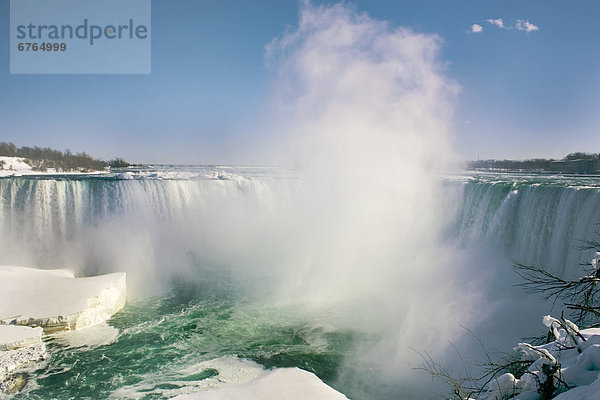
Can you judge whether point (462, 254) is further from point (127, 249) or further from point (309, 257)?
point (127, 249)

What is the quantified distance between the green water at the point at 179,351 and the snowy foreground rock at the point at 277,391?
4.45ft

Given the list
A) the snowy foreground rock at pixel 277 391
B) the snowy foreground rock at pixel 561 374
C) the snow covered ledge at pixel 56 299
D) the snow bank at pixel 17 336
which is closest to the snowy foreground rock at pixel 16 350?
the snow bank at pixel 17 336

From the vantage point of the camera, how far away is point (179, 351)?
301 inches

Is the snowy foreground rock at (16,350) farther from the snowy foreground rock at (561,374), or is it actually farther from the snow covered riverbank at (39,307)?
the snowy foreground rock at (561,374)

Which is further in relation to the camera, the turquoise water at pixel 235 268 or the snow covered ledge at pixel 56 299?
the snow covered ledge at pixel 56 299

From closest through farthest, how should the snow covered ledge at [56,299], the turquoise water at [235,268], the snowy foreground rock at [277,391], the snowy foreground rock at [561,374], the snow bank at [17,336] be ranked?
1. the snowy foreground rock at [561,374]
2. the snowy foreground rock at [277,391]
3. the turquoise water at [235,268]
4. the snow bank at [17,336]
5. the snow covered ledge at [56,299]

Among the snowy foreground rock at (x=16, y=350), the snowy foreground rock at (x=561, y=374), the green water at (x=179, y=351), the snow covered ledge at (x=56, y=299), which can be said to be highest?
the snowy foreground rock at (x=561, y=374)

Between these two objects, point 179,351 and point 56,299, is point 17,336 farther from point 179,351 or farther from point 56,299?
point 179,351

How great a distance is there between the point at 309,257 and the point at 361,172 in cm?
482

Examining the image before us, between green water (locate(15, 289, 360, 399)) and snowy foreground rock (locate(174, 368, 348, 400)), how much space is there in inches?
53.4

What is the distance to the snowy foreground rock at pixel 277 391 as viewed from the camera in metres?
4.80

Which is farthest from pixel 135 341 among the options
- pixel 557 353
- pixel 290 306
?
pixel 557 353

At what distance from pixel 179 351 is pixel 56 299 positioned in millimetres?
3789

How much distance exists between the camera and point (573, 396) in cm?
220
